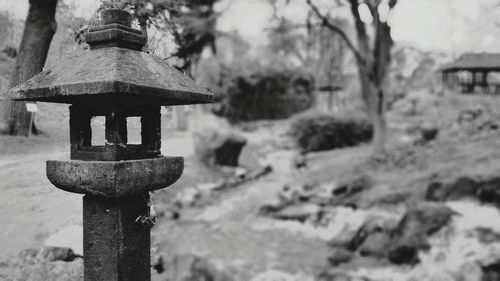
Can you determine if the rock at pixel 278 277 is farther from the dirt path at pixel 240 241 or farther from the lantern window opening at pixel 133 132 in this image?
the lantern window opening at pixel 133 132

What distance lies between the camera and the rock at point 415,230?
6348 mm

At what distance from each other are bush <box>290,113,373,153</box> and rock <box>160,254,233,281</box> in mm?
11897

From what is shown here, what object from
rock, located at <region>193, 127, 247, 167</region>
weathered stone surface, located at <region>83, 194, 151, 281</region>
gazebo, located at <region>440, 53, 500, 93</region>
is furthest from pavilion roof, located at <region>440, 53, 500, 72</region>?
weathered stone surface, located at <region>83, 194, 151, 281</region>

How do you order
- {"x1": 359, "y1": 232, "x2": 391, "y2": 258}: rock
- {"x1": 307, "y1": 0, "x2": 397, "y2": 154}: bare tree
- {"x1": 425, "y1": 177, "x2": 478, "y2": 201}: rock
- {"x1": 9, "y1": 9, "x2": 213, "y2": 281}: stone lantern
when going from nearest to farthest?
{"x1": 9, "y1": 9, "x2": 213, "y2": 281}: stone lantern
{"x1": 359, "y1": 232, "x2": 391, "y2": 258}: rock
{"x1": 425, "y1": 177, "x2": 478, "y2": 201}: rock
{"x1": 307, "y1": 0, "x2": 397, "y2": 154}: bare tree

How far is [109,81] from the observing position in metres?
2.18

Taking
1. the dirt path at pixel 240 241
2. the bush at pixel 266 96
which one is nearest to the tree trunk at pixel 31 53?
the dirt path at pixel 240 241

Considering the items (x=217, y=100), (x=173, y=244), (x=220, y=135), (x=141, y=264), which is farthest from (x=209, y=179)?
(x=217, y=100)

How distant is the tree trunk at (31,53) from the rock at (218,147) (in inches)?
375

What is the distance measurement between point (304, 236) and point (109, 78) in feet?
22.3

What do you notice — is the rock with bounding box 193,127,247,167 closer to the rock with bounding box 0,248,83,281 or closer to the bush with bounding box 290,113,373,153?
the bush with bounding box 290,113,373,153

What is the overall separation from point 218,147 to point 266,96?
12.8 metres

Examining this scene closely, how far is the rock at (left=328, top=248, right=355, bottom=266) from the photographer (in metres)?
6.71

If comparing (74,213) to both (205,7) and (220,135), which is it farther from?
(205,7)

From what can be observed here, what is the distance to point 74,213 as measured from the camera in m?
4.09
